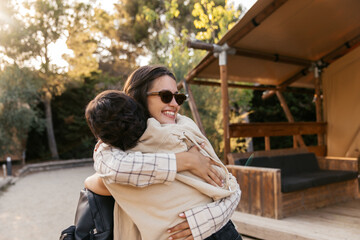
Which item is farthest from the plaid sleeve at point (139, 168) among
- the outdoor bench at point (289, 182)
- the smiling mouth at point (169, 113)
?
the outdoor bench at point (289, 182)

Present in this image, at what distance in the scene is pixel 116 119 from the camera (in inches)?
43.7

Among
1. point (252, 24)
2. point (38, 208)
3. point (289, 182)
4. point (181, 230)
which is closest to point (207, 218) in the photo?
point (181, 230)

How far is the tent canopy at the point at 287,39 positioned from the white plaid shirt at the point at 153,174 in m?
3.58

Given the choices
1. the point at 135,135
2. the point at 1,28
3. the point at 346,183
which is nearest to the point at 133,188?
the point at 135,135

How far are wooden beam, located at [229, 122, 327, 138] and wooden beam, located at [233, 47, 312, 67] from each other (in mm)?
1184

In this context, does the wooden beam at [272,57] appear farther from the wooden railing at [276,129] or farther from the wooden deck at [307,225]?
the wooden deck at [307,225]

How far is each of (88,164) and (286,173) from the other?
38.7ft

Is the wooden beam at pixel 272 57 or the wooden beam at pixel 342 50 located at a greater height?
the wooden beam at pixel 342 50

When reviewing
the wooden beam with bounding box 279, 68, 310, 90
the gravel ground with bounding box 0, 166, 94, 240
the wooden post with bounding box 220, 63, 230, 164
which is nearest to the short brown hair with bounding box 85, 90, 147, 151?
the wooden post with bounding box 220, 63, 230, 164

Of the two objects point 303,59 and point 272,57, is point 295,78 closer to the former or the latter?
point 303,59

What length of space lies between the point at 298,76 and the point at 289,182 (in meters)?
3.78

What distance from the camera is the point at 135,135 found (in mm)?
1172

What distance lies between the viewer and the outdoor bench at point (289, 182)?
3.92m

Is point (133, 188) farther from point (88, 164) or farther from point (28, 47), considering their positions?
point (28, 47)
